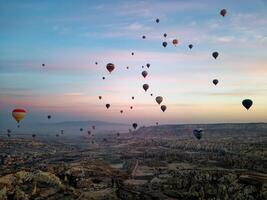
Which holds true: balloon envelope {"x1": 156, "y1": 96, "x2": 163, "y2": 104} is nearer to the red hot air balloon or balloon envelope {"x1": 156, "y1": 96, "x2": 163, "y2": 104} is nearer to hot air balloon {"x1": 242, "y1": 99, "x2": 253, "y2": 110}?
hot air balloon {"x1": 242, "y1": 99, "x2": 253, "y2": 110}

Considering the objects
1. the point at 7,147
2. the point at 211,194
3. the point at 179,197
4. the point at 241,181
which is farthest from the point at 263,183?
the point at 7,147

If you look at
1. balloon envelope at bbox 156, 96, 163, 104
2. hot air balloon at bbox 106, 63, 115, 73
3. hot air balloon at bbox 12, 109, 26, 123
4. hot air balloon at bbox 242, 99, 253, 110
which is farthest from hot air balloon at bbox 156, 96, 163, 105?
hot air balloon at bbox 12, 109, 26, 123

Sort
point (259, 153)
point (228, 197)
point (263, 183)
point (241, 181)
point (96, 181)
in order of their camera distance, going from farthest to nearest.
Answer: point (259, 153), point (96, 181), point (241, 181), point (263, 183), point (228, 197)

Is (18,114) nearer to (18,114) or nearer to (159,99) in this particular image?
(18,114)

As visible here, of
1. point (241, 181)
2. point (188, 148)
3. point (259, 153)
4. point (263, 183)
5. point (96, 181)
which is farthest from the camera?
point (188, 148)

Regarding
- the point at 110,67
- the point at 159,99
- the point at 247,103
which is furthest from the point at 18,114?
the point at 247,103

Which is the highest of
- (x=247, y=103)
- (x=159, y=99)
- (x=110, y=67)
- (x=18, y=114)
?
(x=110, y=67)

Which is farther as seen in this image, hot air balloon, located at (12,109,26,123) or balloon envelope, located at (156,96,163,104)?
balloon envelope, located at (156,96,163,104)

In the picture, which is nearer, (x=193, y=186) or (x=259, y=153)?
(x=193, y=186)

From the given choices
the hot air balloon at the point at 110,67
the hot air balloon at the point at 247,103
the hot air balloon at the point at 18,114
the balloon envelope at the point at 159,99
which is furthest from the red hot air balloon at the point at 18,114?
the hot air balloon at the point at 247,103

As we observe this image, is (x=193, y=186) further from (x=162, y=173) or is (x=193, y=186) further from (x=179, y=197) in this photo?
(x=162, y=173)
